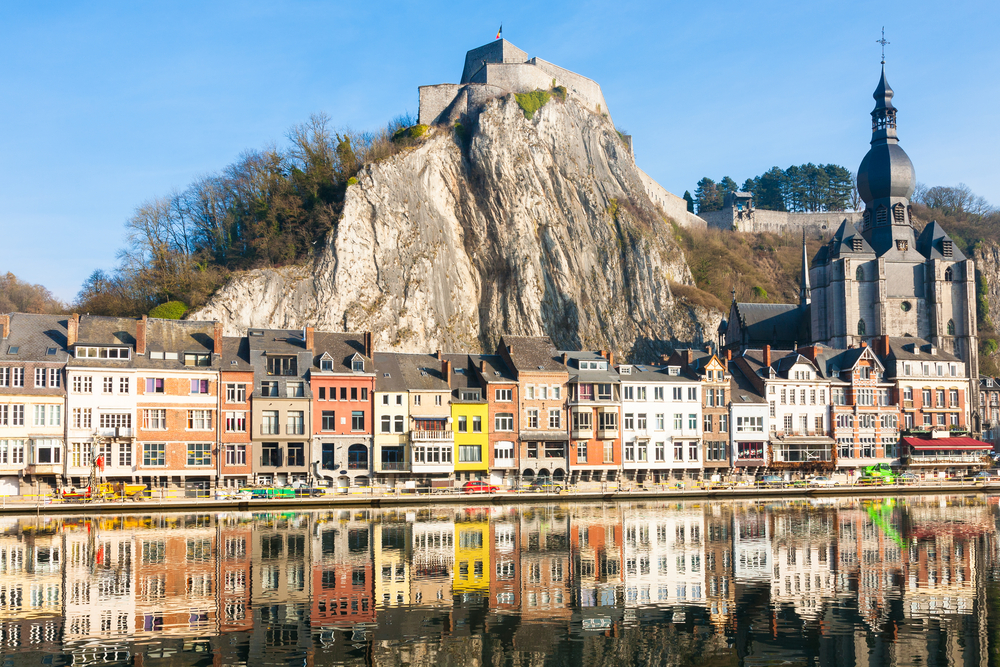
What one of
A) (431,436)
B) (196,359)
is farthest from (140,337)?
(431,436)

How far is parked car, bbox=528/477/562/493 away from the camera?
6531 cm

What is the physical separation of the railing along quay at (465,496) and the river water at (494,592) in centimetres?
284

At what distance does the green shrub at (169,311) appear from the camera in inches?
3017

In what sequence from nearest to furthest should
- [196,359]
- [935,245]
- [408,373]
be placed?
[196,359] → [408,373] → [935,245]

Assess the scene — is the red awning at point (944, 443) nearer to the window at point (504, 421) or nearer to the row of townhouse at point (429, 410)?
the row of townhouse at point (429, 410)

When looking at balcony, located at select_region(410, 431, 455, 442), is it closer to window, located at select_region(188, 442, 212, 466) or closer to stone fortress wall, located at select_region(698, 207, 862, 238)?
window, located at select_region(188, 442, 212, 466)

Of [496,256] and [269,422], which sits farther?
[496,256]

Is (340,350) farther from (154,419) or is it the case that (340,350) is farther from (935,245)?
(935,245)

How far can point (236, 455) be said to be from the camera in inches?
2459

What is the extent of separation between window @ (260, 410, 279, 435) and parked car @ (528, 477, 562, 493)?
1700 cm

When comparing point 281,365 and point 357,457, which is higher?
point 281,365

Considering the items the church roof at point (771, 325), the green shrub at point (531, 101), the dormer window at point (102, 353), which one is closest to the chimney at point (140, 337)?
the dormer window at point (102, 353)

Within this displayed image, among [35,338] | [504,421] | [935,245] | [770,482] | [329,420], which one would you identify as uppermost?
[935,245]

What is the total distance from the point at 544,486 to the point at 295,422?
54.7 feet
